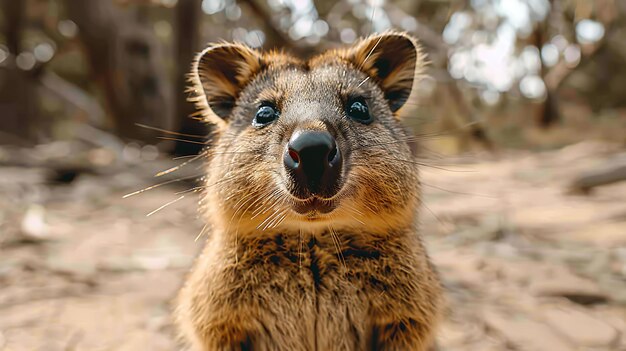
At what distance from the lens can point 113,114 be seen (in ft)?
40.1

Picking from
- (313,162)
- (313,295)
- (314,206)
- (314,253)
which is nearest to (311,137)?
(313,162)

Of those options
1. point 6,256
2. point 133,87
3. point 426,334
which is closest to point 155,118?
point 133,87

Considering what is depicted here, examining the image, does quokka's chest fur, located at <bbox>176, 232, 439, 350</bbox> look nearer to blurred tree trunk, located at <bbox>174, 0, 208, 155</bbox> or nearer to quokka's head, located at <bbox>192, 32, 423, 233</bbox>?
quokka's head, located at <bbox>192, 32, 423, 233</bbox>

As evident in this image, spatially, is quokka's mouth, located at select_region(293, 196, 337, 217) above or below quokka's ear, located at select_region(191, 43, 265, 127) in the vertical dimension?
below

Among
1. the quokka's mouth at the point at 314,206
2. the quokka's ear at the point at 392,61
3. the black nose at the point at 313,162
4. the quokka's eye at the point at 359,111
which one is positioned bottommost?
the quokka's mouth at the point at 314,206

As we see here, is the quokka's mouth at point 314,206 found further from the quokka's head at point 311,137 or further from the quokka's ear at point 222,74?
the quokka's ear at point 222,74

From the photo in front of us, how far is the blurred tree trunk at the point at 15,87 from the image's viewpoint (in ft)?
40.0

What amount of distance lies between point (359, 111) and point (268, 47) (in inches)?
202

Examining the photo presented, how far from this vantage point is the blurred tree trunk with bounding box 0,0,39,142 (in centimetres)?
1219

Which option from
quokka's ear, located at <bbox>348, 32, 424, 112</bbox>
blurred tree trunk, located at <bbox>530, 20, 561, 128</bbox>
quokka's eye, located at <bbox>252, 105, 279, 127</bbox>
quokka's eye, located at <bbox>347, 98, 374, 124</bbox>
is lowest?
quokka's eye, located at <bbox>252, 105, 279, 127</bbox>

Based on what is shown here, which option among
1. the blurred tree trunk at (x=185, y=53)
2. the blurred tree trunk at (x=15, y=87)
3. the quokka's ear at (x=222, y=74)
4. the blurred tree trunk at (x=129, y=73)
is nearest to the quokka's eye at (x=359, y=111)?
the quokka's ear at (x=222, y=74)

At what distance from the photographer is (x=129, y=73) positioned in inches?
482

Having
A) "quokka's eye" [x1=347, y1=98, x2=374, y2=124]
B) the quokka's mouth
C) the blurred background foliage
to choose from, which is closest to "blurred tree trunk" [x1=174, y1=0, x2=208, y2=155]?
the blurred background foliage

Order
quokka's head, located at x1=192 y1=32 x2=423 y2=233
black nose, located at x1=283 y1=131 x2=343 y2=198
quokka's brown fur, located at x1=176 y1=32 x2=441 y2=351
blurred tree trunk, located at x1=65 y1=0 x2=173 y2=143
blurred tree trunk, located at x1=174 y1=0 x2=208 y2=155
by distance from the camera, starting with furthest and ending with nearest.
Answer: blurred tree trunk, located at x1=65 y1=0 x2=173 y2=143 < blurred tree trunk, located at x1=174 y1=0 x2=208 y2=155 < quokka's brown fur, located at x1=176 y1=32 x2=441 y2=351 < quokka's head, located at x1=192 y1=32 x2=423 y2=233 < black nose, located at x1=283 y1=131 x2=343 y2=198
